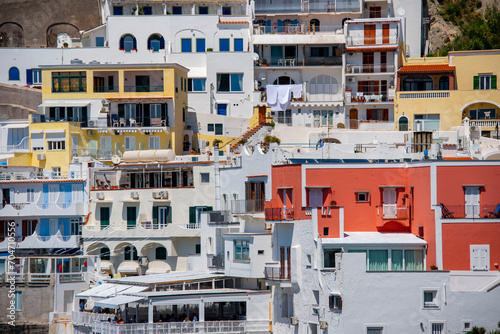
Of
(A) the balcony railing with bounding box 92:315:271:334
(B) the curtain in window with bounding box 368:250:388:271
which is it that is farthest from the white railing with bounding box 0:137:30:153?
(B) the curtain in window with bounding box 368:250:388:271

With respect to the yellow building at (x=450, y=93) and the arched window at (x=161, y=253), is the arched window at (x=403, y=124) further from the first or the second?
the arched window at (x=161, y=253)

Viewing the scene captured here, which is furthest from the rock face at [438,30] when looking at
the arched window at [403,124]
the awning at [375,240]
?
the awning at [375,240]

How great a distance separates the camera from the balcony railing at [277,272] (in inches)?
2130

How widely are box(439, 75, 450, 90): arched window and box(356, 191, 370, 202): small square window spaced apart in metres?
25.9

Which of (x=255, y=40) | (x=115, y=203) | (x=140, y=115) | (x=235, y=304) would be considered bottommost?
(x=235, y=304)

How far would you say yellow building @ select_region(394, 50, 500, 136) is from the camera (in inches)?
2933

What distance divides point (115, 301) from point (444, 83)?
109ft

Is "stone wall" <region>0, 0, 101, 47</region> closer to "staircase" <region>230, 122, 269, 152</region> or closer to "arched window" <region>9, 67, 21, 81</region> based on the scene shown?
"arched window" <region>9, 67, 21, 81</region>

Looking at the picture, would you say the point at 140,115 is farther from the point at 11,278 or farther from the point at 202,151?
the point at 11,278

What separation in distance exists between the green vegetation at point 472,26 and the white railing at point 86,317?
123 ft

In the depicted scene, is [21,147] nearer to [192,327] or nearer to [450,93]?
[192,327]

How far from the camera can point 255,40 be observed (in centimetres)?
8069

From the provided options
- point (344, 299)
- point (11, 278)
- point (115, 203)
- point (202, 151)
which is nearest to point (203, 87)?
point (202, 151)

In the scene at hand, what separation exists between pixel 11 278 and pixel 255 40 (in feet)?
88.0
